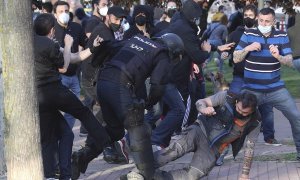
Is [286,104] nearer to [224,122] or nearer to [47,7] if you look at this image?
[224,122]

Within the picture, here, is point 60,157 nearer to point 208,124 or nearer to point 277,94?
point 208,124

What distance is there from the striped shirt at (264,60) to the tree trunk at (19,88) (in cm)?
374

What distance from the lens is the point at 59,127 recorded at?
23.3 ft

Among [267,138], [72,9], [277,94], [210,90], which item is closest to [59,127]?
[277,94]

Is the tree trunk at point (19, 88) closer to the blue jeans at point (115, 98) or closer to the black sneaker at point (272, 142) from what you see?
the blue jeans at point (115, 98)

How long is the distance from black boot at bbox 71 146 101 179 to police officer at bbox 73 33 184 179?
533mm

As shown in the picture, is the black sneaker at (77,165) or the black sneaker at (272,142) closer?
the black sneaker at (77,165)

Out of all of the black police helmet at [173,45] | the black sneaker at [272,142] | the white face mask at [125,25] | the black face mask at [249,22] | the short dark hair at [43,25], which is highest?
the short dark hair at [43,25]

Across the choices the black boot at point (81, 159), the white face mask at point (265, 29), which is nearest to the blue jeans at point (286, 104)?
the white face mask at point (265, 29)

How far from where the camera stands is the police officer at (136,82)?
21.8ft

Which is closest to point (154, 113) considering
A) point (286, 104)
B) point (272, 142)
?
point (272, 142)

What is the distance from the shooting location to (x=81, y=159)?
718 centimetres

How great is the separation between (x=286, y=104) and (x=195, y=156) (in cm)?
165

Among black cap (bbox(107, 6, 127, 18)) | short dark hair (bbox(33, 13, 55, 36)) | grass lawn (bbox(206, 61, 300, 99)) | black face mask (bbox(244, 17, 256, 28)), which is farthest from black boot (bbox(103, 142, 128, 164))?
grass lawn (bbox(206, 61, 300, 99))
